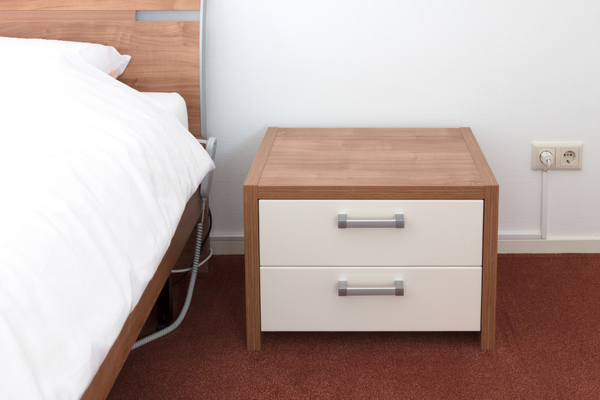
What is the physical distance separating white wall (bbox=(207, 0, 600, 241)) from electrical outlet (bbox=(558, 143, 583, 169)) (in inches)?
1.1

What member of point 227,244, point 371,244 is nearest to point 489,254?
point 371,244

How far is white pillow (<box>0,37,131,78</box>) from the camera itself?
1.22 metres

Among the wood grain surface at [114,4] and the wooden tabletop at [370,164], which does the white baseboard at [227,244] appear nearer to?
the wooden tabletop at [370,164]

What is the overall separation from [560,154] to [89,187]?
129cm

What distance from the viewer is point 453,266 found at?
44.8 inches

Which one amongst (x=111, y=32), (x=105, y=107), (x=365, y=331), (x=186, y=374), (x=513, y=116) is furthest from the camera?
(x=513, y=116)

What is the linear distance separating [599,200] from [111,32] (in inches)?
56.2

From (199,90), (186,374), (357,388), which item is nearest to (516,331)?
(357,388)

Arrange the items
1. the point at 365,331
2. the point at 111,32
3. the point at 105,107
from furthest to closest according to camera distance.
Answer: the point at 111,32, the point at 365,331, the point at 105,107

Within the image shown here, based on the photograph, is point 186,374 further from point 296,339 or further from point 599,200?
point 599,200

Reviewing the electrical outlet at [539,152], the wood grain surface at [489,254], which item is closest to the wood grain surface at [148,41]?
the wood grain surface at [489,254]

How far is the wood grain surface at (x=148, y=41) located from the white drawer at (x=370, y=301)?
0.58 metres

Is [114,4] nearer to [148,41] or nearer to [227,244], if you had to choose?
[148,41]

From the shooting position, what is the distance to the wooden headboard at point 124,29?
1.40m
